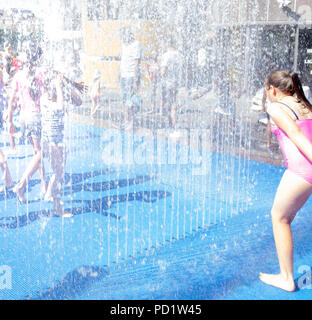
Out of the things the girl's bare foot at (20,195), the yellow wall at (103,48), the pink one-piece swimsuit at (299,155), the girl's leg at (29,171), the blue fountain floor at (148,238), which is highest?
the yellow wall at (103,48)

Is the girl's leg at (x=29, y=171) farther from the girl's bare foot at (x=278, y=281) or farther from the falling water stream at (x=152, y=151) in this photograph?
the girl's bare foot at (x=278, y=281)

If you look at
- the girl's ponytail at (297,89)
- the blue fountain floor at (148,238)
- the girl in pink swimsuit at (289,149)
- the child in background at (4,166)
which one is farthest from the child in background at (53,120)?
the girl's ponytail at (297,89)

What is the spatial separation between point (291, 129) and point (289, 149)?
0.18 meters

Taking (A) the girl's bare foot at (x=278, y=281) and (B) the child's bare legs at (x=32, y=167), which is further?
(B) the child's bare legs at (x=32, y=167)

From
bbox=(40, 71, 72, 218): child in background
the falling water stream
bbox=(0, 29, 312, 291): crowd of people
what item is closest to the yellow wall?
the falling water stream

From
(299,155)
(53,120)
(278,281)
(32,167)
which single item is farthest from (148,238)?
(299,155)

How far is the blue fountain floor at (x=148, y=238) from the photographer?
3068 mm

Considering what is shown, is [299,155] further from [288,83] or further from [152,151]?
[152,151]

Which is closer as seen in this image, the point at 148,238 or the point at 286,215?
the point at 286,215

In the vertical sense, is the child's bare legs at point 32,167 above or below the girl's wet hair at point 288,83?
below

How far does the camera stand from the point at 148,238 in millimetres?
3955

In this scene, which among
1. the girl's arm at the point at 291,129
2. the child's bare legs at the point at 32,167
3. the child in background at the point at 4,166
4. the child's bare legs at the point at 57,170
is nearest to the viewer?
the girl's arm at the point at 291,129

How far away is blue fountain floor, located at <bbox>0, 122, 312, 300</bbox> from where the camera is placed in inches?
121
